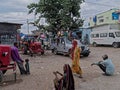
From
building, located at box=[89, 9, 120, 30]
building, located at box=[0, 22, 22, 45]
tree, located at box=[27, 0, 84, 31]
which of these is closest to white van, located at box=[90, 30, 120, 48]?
building, located at box=[89, 9, 120, 30]

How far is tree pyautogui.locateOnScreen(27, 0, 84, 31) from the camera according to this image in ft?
108

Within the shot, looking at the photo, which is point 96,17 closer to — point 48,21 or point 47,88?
point 48,21

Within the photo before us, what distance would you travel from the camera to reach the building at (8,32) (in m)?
30.9

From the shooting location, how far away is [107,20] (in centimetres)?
5250

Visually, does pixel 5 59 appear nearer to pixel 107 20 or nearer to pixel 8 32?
pixel 8 32

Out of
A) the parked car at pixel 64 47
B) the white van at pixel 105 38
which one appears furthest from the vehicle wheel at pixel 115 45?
the parked car at pixel 64 47

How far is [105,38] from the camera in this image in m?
38.8

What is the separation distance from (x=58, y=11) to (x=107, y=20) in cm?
2095

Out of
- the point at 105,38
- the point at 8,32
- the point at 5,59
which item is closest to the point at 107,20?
the point at 105,38

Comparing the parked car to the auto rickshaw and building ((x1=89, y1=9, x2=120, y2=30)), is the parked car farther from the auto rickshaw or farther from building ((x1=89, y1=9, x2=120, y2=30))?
building ((x1=89, y1=9, x2=120, y2=30))

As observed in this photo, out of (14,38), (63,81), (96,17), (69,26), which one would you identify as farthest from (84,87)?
(96,17)

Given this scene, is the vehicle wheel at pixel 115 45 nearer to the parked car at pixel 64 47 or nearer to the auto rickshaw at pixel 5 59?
the parked car at pixel 64 47

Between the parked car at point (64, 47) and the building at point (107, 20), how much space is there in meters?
14.0

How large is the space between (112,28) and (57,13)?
10451mm
